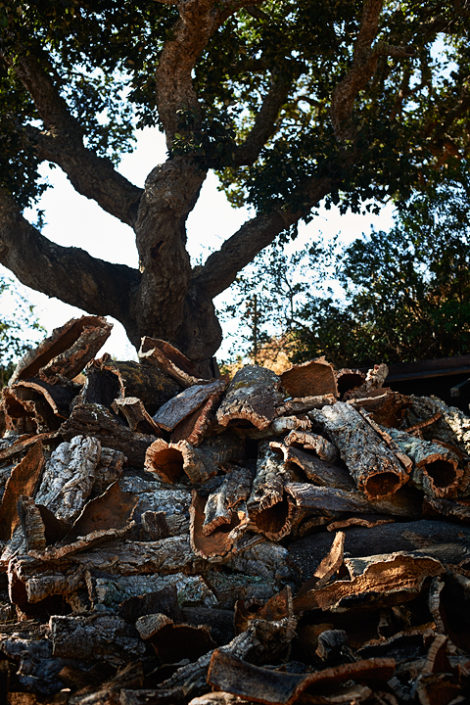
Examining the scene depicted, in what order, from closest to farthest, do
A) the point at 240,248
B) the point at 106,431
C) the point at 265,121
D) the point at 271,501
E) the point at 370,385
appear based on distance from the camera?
the point at 271,501, the point at 106,431, the point at 370,385, the point at 240,248, the point at 265,121

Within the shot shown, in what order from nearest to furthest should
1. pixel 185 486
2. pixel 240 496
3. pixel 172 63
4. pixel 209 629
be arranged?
1. pixel 209 629
2. pixel 240 496
3. pixel 185 486
4. pixel 172 63

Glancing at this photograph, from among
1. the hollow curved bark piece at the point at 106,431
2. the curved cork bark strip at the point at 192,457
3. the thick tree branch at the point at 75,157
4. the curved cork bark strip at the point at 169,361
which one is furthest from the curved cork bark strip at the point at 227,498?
the thick tree branch at the point at 75,157

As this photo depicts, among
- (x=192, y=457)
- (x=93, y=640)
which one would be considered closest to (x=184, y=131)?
(x=192, y=457)

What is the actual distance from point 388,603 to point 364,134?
27.0 ft

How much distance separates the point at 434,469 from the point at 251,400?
1249 mm

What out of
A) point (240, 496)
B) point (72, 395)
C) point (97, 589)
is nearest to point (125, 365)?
point (72, 395)

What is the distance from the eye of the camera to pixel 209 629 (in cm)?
247

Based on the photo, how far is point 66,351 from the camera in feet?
15.9

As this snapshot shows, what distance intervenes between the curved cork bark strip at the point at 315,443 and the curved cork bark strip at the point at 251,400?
266 mm

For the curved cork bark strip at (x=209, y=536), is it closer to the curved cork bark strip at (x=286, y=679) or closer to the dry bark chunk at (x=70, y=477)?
the dry bark chunk at (x=70, y=477)

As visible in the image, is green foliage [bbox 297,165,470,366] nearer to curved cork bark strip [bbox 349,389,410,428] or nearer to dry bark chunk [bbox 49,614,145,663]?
curved cork bark strip [bbox 349,389,410,428]

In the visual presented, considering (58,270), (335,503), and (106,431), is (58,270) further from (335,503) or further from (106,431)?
(335,503)

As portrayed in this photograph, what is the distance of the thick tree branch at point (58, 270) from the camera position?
9156 mm

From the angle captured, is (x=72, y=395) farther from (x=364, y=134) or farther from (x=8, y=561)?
(x=364, y=134)
